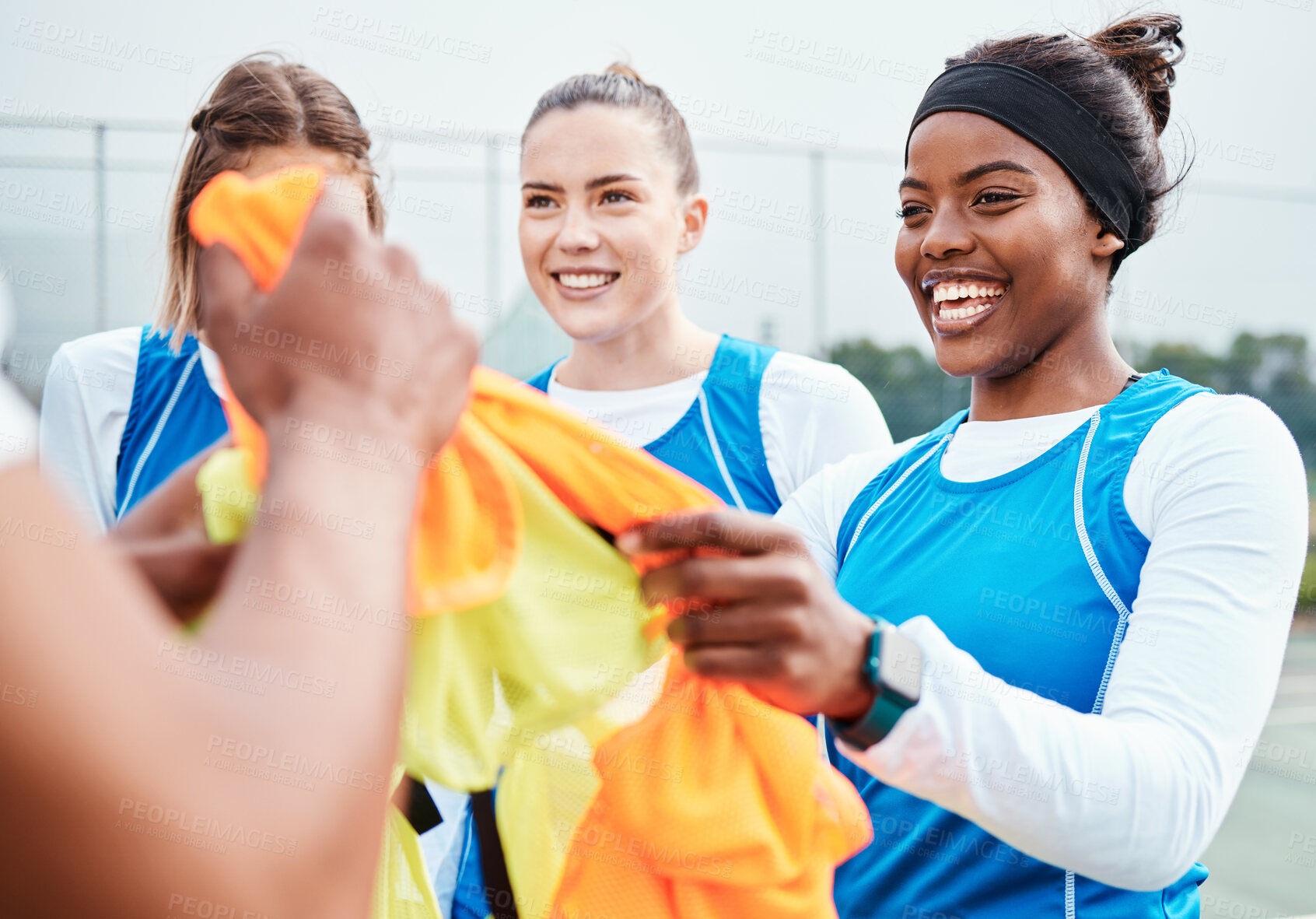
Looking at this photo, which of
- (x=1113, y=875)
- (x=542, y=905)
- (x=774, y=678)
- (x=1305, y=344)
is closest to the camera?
(x=774, y=678)

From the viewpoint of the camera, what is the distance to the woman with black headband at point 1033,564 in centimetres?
88

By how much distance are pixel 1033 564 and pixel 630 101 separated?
1.48 metres

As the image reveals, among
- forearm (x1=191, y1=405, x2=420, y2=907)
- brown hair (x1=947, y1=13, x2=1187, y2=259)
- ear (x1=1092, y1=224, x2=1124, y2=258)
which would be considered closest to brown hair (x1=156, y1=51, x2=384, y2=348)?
brown hair (x1=947, y1=13, x2=1187, y2=259)

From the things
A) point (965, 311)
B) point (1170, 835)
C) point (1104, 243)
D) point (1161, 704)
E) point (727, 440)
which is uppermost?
point (1104, 243)

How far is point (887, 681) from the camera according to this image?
0.86m

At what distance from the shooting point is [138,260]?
572 centimetres

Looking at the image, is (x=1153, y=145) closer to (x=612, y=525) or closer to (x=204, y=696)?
(x=612, y=525)

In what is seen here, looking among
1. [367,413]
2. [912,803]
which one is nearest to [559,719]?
[912,803]

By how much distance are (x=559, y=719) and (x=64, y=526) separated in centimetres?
71

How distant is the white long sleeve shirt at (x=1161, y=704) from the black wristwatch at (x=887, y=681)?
12mm

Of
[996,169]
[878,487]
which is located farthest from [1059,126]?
[878,487]

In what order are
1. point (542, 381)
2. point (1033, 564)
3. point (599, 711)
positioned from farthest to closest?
point (542, 381), point (1033, 564), point (599, 711)

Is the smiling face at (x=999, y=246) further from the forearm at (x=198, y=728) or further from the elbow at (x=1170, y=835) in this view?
the forearm at (x=198, y=728)

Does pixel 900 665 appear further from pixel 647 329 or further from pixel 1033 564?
pixel 647 329
